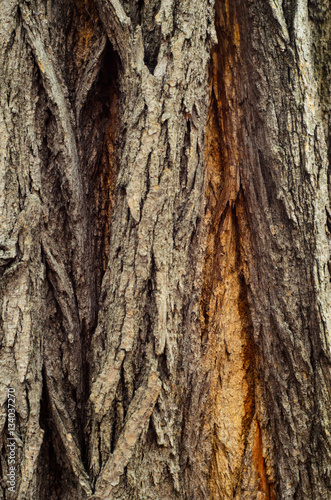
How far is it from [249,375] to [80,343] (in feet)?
2.41

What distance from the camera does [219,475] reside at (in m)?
1.71

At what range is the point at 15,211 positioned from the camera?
1618 mm

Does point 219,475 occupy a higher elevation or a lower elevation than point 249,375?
lower

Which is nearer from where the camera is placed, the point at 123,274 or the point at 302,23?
the point at 123,274

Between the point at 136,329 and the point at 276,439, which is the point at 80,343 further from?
the point at 276,439

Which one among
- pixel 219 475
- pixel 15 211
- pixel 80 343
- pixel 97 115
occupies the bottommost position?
pixel 219 475

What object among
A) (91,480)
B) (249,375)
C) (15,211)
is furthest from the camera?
(249,375)

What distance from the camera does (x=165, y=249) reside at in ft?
5.32

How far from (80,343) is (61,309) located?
0.53ft

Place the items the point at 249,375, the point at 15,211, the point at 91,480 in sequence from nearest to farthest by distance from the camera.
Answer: the point at 91,480
the point at 15,211
the point at 249,375

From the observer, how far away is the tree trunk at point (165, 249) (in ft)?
5.09

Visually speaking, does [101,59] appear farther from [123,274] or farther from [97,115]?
[123,274]

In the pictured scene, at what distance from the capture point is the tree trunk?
155 cm

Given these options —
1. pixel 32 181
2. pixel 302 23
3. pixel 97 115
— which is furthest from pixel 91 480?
pixel 302 23
